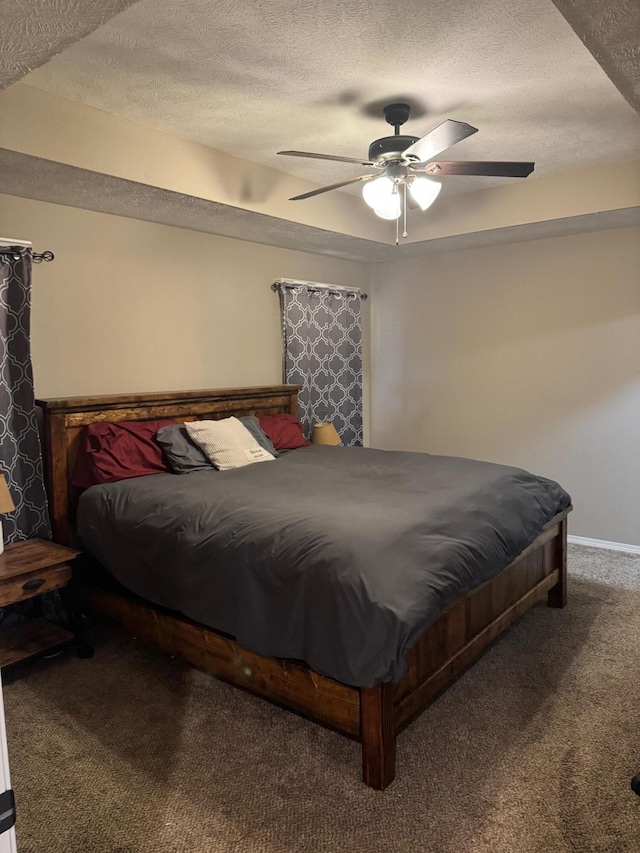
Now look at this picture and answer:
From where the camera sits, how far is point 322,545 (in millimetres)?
2082

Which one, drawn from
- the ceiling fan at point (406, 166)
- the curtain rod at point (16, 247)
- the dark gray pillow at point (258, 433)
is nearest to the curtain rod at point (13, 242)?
the curtain rod at point (16, 247)

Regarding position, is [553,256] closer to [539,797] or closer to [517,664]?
[517,664]

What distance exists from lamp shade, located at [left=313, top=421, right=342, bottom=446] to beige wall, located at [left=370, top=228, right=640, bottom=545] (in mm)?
972

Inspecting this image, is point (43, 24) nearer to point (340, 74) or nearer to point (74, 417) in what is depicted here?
point (340, 74)

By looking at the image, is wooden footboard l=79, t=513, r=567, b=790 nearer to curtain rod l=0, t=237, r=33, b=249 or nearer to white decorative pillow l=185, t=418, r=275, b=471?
white decorative pillow l=185, t=418, r=275, b=471

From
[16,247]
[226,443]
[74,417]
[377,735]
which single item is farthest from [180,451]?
[377,735]

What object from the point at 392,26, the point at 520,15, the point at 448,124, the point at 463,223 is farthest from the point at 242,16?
the point at 463,223

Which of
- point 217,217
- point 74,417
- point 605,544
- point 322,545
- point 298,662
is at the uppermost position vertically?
point 217,217

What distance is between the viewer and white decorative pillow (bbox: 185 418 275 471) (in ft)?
11.1

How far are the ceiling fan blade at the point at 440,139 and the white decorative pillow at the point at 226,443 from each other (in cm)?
184

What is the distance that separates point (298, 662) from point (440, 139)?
214 centimetres

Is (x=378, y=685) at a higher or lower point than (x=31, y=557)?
lower

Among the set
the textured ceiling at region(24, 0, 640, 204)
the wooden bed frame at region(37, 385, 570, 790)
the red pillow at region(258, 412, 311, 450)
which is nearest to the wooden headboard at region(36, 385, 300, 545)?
the wooden bed frame at region(37, 385, 570, 790)

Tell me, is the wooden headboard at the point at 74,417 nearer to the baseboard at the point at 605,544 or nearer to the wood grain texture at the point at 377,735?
the wood grain texture at the point at 377,735
